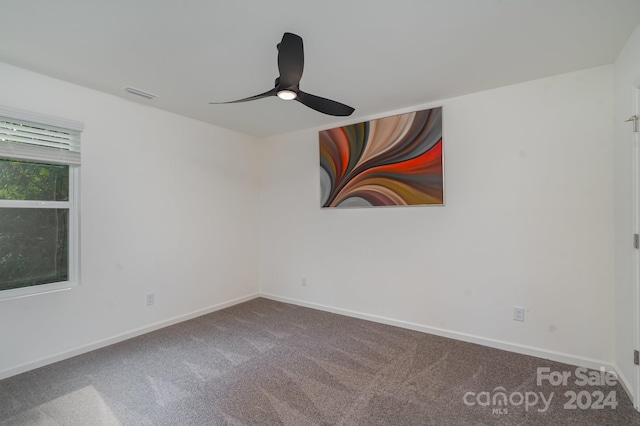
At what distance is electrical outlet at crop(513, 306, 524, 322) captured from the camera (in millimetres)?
2666

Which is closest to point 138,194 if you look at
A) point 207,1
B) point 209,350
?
point 209,350

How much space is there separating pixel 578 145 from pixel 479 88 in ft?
3.08

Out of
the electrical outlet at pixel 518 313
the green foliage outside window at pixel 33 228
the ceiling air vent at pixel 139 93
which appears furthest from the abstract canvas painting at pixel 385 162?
the green foliage outside window at pixel 33 228

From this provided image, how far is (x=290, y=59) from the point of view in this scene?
171cm

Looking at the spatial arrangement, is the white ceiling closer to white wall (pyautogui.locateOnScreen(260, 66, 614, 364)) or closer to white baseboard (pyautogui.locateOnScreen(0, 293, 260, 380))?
white wall (pyautogui.locateOnScreen(260, 66, 614, 364))

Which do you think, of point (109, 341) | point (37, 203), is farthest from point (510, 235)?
point (37, 203)

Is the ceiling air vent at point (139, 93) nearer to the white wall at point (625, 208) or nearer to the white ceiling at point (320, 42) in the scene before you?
the white ceiling at point (320, 42)

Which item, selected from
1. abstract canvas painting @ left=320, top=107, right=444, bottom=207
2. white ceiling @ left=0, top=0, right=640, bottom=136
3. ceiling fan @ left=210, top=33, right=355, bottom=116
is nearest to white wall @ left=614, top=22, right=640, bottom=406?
white ceiling @ left=0, top=0, right=640, bottom=136

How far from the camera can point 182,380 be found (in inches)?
89.8

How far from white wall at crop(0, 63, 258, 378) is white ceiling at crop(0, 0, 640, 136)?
0.97 feet

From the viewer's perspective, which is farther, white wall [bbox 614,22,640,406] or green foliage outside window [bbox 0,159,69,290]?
green foliage outside window [bbox 0,159,69,290]

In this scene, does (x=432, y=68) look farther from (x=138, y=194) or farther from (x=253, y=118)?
(x=138, y=194)

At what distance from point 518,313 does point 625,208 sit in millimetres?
1157

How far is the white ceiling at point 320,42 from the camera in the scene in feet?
5.62
